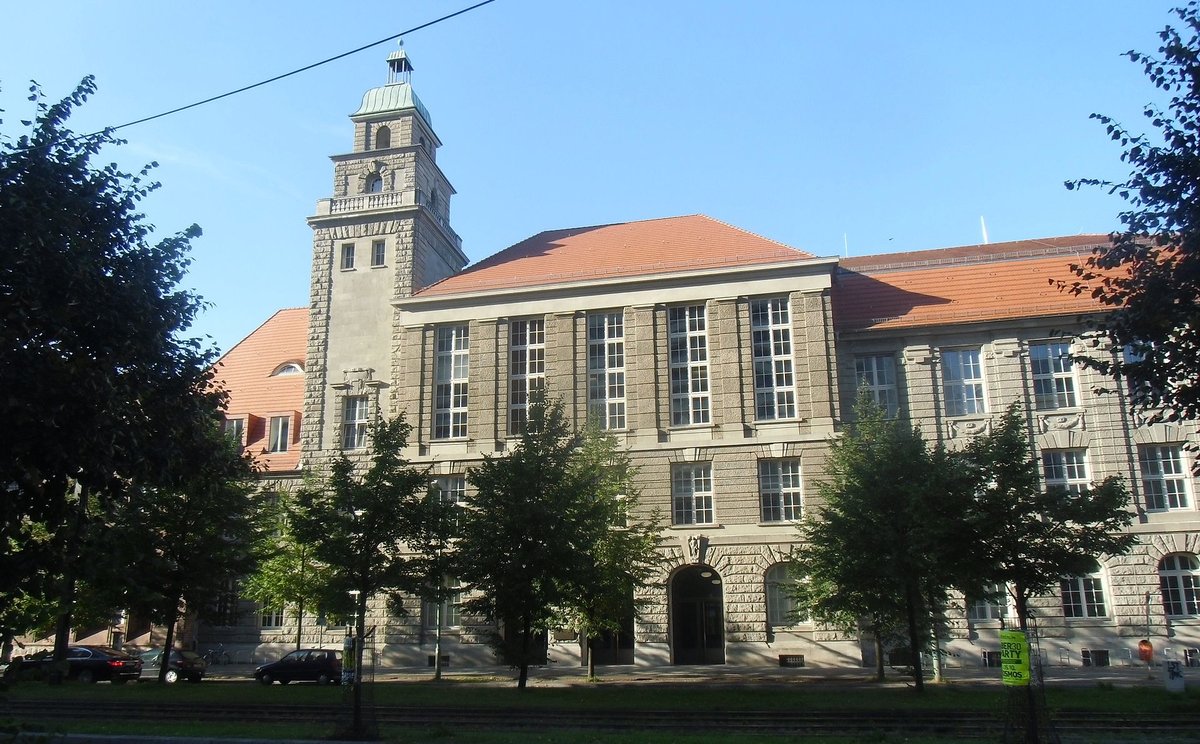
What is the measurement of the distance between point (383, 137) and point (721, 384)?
72.8 ft

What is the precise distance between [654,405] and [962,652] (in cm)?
1508

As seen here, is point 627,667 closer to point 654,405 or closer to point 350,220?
point 654,405

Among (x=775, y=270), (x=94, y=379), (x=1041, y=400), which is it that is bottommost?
A: (x=94, y=379)

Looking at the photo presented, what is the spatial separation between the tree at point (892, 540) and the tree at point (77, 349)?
17285mm

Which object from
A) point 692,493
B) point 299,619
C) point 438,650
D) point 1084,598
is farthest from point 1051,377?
point 299,619

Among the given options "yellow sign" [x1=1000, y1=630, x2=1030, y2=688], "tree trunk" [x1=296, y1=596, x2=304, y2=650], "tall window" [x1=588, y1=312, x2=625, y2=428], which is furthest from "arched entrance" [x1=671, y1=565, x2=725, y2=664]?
"yellow sign" [x1=1000, y1=630, x2=1030, y2=688]

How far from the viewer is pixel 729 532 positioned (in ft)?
122

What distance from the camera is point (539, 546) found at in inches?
1038

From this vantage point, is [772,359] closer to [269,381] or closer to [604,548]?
[604,548]

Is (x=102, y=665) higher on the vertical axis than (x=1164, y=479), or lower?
lower

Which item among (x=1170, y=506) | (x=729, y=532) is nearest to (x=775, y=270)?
(x=729, y=532)

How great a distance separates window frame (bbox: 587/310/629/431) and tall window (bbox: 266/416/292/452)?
639 inches

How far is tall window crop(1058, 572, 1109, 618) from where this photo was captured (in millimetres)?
35188

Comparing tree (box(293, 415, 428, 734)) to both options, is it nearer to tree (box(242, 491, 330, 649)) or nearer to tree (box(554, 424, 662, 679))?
tree (box(554, 424, 662, 679))
